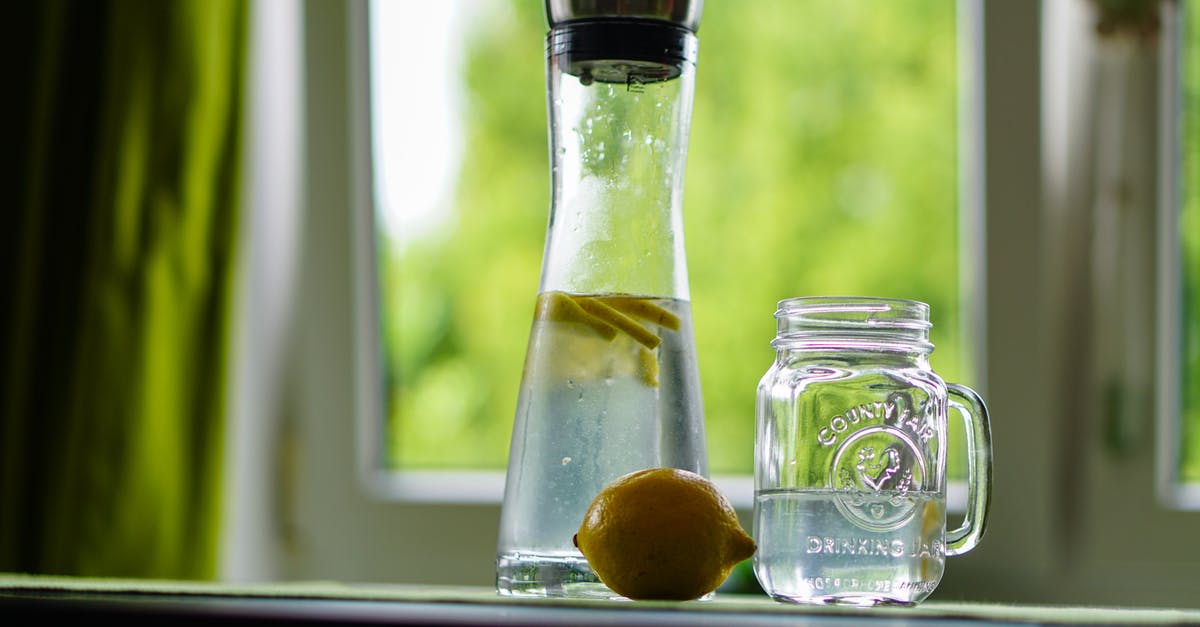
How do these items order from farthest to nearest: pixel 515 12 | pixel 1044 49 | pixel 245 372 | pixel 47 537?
1. pixel 515 12
2. pixel 245 372
3. pixel 1044 49
4. pixel 47 537

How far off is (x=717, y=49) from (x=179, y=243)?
2.56ft

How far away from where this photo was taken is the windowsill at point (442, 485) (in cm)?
174

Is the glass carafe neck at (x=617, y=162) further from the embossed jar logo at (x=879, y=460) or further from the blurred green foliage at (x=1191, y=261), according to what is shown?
the blurred green foliage at (x=1191, y=261)

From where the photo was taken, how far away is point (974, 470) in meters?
0.74

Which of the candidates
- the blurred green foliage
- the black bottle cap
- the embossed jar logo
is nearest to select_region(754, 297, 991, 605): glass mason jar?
the embossed jar logo

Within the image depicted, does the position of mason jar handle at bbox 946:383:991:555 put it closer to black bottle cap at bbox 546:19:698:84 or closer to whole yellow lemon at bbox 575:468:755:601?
whole yellow lemon at bbox 575:468:755:601

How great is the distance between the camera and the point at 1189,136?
1.52 meters

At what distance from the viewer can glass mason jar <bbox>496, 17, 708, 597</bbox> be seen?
0.74 m

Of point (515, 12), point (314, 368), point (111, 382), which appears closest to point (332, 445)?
point (314, 368)

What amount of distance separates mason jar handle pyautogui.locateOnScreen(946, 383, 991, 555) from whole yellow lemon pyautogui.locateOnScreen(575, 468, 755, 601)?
0.43ft

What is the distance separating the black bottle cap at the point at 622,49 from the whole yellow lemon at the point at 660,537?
24 centimetres

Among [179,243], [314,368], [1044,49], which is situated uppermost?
[1044,49]

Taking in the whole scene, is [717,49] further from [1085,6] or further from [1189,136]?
[1189,136]

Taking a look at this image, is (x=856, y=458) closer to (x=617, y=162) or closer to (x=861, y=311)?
(x=861, y=311)
